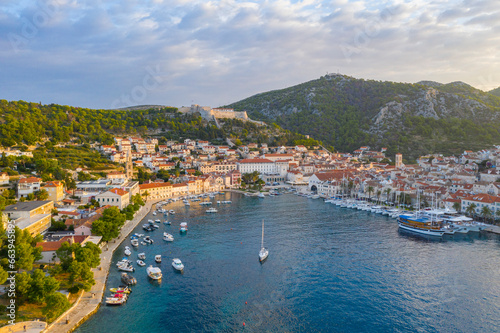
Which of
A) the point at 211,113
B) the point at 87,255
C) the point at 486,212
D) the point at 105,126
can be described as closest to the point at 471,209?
Result: the point at 486,212

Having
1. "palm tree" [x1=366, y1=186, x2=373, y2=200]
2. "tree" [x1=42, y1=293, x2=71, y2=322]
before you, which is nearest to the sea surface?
"tree" [x1=42, y1=293, x2=71, y2=322]

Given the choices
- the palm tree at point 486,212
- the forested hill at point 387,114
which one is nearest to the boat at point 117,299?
the palm tree at point 486,212

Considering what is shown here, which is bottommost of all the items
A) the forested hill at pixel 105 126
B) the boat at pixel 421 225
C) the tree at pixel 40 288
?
the boat at pixel 421 225

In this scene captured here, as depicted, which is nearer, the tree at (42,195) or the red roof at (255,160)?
the tree at (42,195)

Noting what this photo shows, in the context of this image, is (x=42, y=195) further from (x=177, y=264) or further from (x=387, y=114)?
(x=387, y=114)

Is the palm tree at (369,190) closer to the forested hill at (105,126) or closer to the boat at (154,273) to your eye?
the boat at (154,273)

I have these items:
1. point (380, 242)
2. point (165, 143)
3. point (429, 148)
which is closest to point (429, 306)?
point (380, 242)
